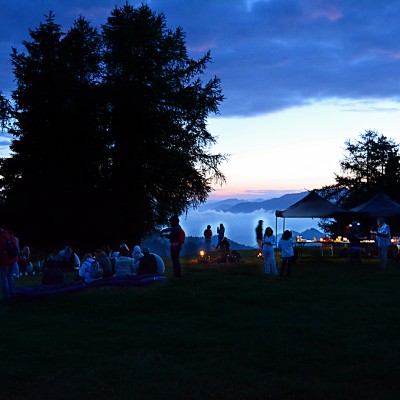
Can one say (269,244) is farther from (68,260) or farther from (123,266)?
(68,260)

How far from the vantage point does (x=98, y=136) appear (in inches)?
1435

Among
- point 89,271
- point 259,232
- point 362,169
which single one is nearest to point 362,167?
point 362,169

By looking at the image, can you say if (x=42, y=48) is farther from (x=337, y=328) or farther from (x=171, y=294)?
(x=337, y=328)

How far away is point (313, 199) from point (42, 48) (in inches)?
770

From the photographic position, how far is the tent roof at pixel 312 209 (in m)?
30.2

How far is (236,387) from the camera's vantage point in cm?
774

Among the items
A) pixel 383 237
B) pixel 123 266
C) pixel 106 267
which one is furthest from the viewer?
pixel 383 237

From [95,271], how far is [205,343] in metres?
7.81

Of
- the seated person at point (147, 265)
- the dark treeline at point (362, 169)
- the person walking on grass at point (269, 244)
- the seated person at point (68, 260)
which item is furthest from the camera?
the dark treeline at point (362, 169)

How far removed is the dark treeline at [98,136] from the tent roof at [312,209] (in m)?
8.22

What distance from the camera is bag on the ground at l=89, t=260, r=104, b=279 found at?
17.4 meters

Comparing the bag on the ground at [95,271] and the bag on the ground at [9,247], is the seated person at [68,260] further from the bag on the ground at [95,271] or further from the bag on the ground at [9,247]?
the bag on the ground at [9,247]

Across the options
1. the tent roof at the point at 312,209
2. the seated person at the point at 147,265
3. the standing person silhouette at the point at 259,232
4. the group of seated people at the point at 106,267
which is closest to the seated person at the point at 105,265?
the group of seated people at the point at 106,267

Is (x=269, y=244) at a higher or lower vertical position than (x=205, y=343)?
higher
